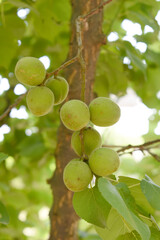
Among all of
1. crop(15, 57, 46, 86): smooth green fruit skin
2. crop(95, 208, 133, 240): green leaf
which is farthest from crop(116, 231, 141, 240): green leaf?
crop(15, 57, 46, 86): smooth green fruit skin

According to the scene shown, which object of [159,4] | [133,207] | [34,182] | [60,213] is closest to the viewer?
[133,207]

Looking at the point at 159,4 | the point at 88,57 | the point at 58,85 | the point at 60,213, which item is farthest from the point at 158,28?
the point at 60,213

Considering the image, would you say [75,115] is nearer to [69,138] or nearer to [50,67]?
[69,138]

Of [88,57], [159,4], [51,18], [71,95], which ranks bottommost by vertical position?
[71,95]

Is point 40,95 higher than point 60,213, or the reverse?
point 40,95

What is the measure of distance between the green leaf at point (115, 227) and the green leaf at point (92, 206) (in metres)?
0.06

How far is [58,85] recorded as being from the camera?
1.21 m

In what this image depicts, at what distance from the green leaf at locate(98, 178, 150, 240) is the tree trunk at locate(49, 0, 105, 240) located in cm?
84

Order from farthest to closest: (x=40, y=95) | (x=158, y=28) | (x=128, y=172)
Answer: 1. (x=128, y=172)
2. (x=158, y=28)
3. (x=40, y=95)

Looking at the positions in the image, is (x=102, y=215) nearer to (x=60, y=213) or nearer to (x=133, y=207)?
(x=133, y=207)

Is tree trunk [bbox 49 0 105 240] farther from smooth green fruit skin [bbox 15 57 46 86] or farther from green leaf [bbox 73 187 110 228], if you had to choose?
green leaf [bbox 73 187 110 228]

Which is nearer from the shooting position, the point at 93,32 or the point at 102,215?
the point at 102,215

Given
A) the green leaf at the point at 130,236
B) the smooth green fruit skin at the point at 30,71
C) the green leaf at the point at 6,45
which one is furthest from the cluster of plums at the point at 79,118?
the green leaf at the point at 6,45

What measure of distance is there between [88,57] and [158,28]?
47cm
